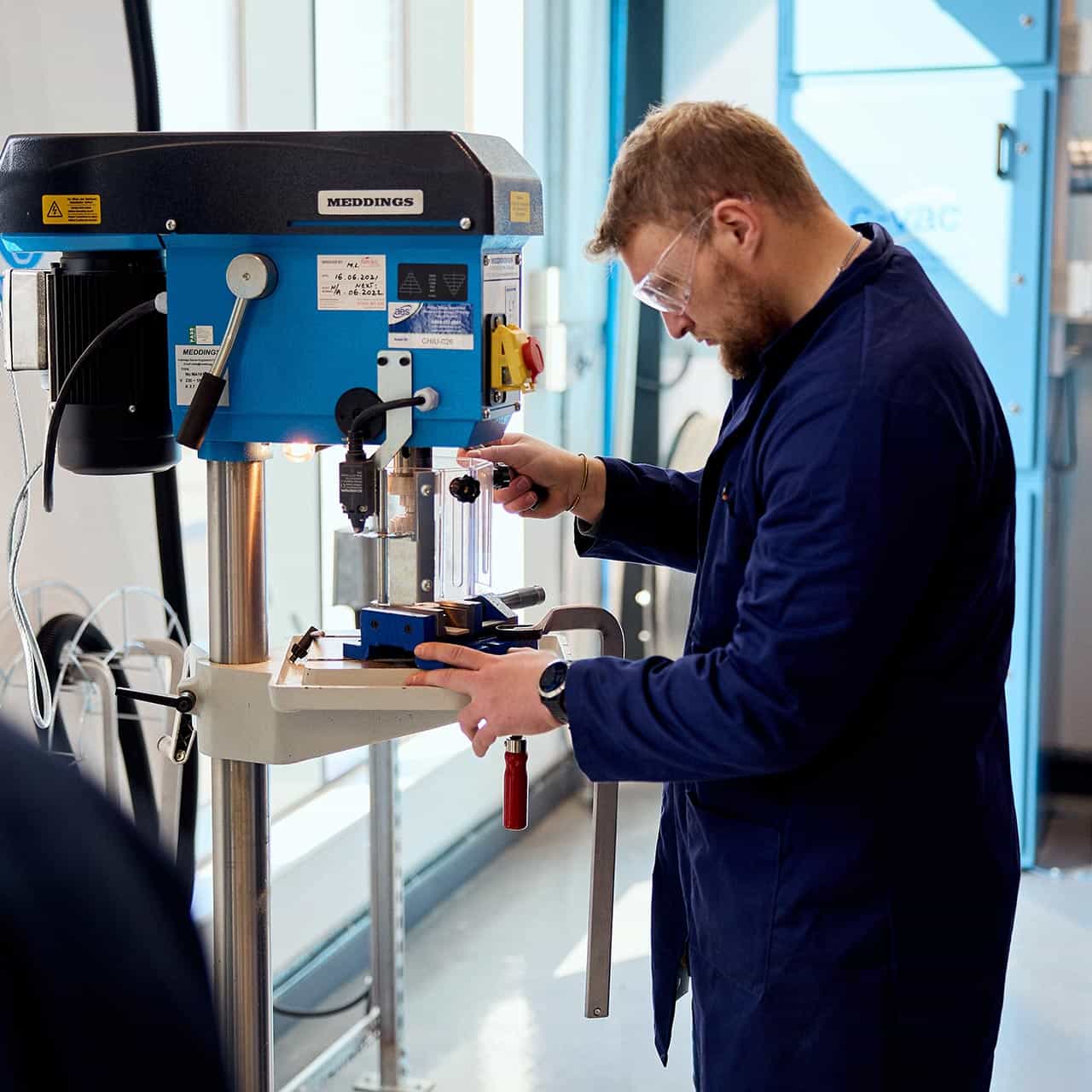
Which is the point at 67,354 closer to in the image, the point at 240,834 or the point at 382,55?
the point at 240,834

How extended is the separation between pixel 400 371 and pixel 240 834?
58 cm

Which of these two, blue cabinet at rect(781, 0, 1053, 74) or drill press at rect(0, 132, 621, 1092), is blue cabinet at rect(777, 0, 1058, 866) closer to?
blue cabinet at rect(781, 0, 1053, 74)

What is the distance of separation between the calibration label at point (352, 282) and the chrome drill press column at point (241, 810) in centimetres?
24

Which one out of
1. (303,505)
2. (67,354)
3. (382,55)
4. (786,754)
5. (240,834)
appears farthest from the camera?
(382,55)

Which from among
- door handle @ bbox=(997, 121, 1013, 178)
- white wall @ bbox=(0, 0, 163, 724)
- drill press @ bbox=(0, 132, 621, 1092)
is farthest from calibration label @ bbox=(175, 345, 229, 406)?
door handle @ bbox=(997, 121, 1013, 178)

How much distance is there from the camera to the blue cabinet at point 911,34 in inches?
133

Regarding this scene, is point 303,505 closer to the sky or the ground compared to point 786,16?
closer to the ground

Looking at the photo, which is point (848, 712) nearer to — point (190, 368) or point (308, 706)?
point (308, 706)

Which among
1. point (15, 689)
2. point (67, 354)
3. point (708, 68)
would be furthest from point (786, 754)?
point (708, 68)

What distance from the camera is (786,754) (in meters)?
1.39

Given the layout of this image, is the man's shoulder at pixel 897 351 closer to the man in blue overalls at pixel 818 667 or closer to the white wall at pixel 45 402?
the man in blue overalls at pixel 818 667

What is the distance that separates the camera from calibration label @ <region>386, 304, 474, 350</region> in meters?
1.39

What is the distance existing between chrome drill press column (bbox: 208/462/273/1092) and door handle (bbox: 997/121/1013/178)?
7.87 feet

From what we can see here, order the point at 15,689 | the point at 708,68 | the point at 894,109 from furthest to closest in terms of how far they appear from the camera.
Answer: the point at 708,68 → the point at 894,109 → the point at 15,689
